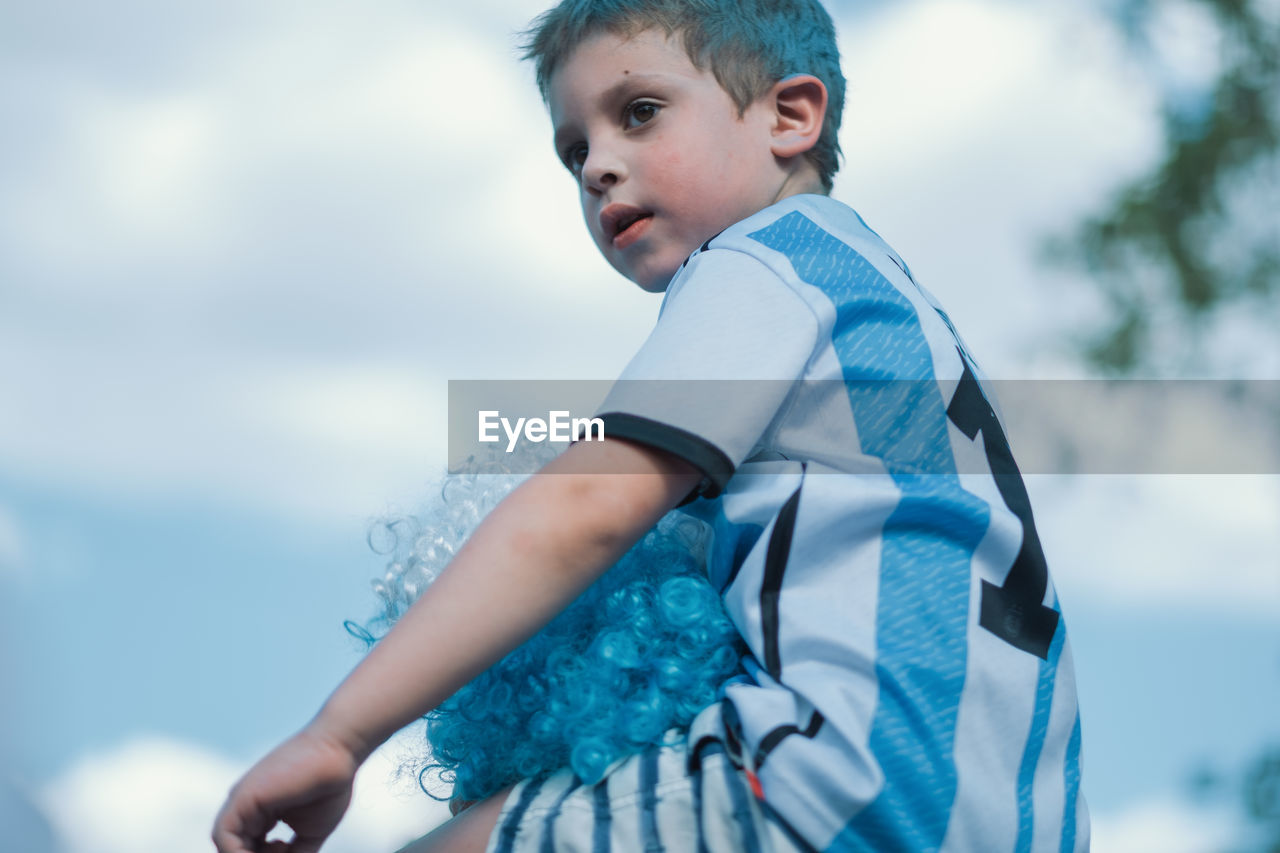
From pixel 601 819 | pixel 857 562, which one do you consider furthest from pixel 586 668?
pixel 857 562

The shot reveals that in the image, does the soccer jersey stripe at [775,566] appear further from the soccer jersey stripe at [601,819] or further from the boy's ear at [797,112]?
the boy's ear at [797,112]

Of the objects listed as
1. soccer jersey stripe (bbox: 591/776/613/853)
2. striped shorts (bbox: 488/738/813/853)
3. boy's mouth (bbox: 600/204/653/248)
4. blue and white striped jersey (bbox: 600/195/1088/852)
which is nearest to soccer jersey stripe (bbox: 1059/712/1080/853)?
blue and white striped jersey (bbox: 600/195/1088/852)

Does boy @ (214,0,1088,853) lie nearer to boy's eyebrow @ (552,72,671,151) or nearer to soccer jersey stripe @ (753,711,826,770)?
soccer jersey stripe @ (753,711,826,770)

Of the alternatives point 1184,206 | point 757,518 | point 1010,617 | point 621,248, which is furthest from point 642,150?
point 1184,206

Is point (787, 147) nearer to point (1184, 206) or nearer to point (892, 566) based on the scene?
point (892, 566)

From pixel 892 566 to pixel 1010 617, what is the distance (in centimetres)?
12

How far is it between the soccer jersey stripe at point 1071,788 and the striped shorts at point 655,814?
272 millimetres

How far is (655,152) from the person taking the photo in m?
1.29

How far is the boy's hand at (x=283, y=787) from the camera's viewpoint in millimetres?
782

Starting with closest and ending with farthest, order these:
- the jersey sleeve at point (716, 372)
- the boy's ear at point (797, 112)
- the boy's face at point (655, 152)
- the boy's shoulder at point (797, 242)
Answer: the jersey sleeve at point (716, 372) < the boy's shoulder at point (797, 242) < the boy's face at point (655, 152) < the boy's ear at point (797, 112)

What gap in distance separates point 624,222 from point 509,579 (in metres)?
0.60

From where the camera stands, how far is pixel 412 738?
1.12 m

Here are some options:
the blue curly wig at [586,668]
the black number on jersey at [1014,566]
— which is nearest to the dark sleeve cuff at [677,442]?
the blue curly wig at [586,668]

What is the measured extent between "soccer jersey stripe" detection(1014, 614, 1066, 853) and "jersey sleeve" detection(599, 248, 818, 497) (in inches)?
12.4
